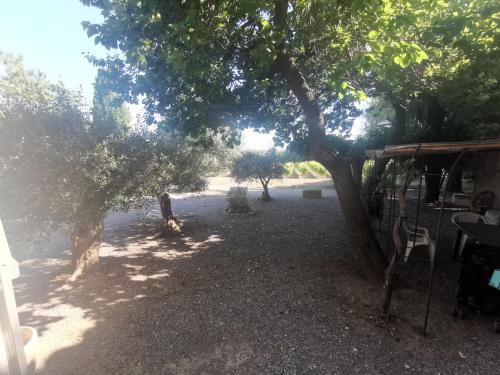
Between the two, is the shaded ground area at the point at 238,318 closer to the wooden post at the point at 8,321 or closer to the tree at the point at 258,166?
the wooden post at the point at 8,321

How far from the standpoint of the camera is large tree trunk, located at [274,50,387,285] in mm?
5074

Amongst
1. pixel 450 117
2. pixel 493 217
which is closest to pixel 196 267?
pixel 493 217

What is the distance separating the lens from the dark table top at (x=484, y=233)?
3.61 m

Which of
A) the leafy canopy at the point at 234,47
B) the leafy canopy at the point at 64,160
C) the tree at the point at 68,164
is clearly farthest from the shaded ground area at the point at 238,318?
the leafy canopy at the point at 234,47

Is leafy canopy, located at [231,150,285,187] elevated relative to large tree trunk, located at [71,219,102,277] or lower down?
elevated

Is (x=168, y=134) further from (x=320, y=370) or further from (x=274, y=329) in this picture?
(x=320, y=370)

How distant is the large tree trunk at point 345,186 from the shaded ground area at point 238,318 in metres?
0.52

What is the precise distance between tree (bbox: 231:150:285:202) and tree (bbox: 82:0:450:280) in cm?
865

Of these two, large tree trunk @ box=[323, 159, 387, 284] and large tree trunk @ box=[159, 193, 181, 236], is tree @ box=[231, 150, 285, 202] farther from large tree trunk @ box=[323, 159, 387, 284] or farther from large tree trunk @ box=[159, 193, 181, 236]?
large tree trunk @ box=[323, 159, 387, 284]

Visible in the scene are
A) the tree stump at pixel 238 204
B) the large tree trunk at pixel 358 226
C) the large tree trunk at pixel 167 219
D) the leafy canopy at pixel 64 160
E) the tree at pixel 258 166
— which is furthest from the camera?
the tree at pixel 258 166

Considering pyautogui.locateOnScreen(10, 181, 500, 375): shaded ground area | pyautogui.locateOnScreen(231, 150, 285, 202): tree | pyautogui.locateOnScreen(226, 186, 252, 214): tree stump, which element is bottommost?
pyautogui.locateOnScreen(10, 181, 500, 375): shaded ground area

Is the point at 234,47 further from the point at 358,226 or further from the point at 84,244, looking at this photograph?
the point at 84,244

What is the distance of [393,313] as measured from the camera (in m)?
4.05

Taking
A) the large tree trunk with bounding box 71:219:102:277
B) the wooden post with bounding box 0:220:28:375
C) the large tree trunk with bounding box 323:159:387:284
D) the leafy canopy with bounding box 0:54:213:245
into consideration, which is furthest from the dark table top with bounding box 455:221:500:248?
the large tree trunk with bounding box 71:219:102:277
